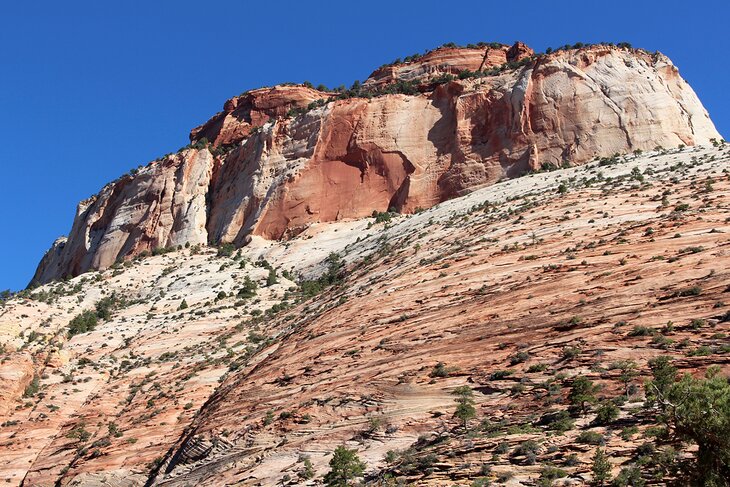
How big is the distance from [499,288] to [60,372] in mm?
21943

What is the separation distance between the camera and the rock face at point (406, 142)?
50844 mm

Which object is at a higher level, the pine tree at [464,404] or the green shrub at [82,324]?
the green shrub at [82,324]

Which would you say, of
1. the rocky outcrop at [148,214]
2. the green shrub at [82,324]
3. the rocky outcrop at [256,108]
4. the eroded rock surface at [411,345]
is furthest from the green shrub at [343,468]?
the rocky outcrop at [256,108]

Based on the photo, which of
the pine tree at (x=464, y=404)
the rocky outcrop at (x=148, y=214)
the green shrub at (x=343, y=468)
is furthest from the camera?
the rocky outcrop at (x=148, y=214)

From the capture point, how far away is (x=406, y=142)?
58.1 meters

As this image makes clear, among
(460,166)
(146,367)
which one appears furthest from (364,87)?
(146,367)

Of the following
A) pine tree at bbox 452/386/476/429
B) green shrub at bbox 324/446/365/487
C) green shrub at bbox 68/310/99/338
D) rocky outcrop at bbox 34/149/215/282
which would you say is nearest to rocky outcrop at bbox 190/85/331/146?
rocky outcrop at bbox 34/149/215/282

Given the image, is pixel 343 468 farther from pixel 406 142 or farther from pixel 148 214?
pixel 148 214

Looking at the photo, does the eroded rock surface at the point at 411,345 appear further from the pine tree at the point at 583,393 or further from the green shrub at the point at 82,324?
the green shrub at the point at 82,324

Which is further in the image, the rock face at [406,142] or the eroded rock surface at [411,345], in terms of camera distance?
the rock face at [406,142]

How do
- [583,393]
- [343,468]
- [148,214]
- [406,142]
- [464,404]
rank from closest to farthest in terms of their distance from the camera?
[583,393] → [343,468] → [464,404] → [406,142] → [148,214]

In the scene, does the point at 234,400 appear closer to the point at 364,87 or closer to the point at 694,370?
the point at 694,370

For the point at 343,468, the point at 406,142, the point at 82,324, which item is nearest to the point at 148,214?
the point at 406,142

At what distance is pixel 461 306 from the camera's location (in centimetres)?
2577
